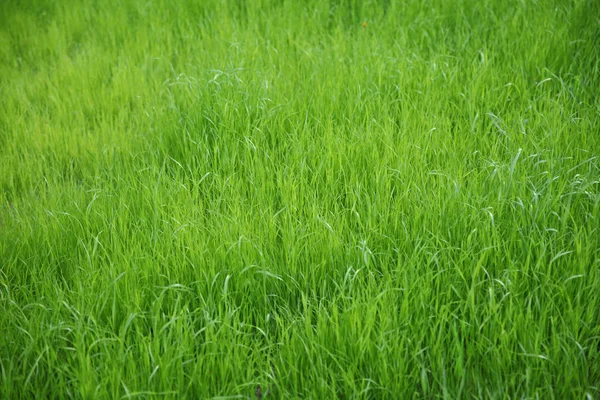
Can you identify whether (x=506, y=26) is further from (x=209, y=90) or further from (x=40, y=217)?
(x=40, y=217)

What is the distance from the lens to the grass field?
1.76m

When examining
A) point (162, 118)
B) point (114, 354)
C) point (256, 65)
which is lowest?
point (114, 354)

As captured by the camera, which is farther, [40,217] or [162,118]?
[162,118]

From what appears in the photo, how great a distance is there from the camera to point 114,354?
5.93ft

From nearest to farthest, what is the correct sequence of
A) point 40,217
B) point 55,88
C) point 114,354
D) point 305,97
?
1. point 114,354
2. point 40,217
3. point 305,97
4. point 55,88

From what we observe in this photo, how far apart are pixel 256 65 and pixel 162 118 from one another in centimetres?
74

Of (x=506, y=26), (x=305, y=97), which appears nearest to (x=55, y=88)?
(x=305, y=97)

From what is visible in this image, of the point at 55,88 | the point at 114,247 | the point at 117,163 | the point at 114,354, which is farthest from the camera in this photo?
the point at 55,88

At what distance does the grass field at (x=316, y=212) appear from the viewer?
69.2 inches

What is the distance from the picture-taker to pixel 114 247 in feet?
7.57

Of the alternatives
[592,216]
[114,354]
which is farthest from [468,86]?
[114,354]

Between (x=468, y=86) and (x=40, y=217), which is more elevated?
(x=468, y=86)

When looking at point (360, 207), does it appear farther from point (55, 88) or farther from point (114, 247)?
point (55, 88)

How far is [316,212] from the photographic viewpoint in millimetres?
2318
